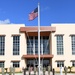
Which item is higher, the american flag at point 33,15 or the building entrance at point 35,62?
the american flag at point 33,15

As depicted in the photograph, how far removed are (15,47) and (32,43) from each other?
429 centimetres

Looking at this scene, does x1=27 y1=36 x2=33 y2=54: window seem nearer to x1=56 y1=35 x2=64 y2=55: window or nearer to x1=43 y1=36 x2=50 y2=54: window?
x1=43 y1=36 x2=50 y2=54: window

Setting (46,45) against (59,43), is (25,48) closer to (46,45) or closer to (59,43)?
(46,45)

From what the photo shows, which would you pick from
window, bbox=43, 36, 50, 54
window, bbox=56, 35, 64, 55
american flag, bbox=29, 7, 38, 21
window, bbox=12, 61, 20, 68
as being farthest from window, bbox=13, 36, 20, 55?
american flag, bbox=29, 7, 38, 21

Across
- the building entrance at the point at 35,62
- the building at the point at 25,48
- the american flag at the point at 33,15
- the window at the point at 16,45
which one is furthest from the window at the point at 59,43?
the american flag at the point at 33,15

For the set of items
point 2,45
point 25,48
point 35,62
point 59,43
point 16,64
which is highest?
point 59,43

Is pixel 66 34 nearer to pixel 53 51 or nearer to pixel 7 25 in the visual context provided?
pixel 53 51

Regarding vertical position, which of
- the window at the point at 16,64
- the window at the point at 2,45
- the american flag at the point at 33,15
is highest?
A: the american flag at the point at 33,15

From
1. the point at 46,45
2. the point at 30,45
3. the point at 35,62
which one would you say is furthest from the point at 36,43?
the point at 35,62

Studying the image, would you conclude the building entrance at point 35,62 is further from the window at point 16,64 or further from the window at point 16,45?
the window at point 16,45

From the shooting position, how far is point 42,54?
206ft

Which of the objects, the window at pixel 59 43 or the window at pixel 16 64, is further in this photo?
the window at pixel 16 64

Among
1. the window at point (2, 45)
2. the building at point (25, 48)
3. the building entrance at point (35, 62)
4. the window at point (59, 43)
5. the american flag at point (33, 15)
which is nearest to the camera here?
the american flag at point (33, 15)

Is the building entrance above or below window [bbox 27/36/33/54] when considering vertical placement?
below
